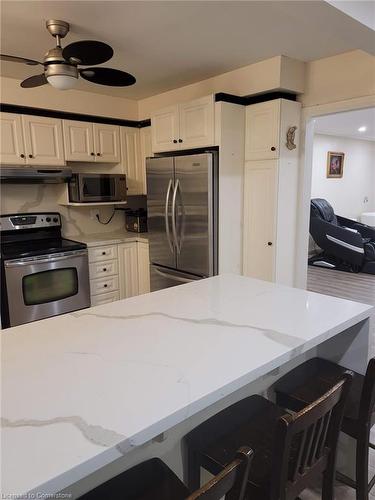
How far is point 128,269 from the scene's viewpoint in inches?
156

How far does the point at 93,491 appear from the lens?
977 millimetres

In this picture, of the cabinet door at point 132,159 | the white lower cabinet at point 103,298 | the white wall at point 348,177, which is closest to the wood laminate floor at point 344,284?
the white wall at point 348,177

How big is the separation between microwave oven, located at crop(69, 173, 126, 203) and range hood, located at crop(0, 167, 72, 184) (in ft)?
0.41

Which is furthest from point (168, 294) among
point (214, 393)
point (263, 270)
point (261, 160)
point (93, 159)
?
point (93, 159)

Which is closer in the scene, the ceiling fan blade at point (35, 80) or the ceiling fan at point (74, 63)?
the ceiling fan at point (74, 63)

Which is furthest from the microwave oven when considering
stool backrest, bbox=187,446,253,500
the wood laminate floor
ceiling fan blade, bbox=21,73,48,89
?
stool backrest, bbox=187,446,253,500

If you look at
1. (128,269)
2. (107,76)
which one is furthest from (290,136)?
(128,269)

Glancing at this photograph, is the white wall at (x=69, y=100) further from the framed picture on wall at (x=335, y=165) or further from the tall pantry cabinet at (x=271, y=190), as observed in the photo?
the framed picture on wall at (x=335, y=165)

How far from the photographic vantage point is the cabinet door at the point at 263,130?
2846 mm

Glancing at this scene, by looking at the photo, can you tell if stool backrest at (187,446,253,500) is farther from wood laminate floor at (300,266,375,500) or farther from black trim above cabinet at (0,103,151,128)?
black trim above cabinet at (0,103,151,128)

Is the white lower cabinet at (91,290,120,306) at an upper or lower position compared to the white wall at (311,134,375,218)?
lower

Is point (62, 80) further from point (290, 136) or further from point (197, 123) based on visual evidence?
point (290, 136)

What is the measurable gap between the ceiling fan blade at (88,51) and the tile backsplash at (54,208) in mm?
2044

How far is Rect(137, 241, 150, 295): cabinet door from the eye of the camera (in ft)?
12.9
